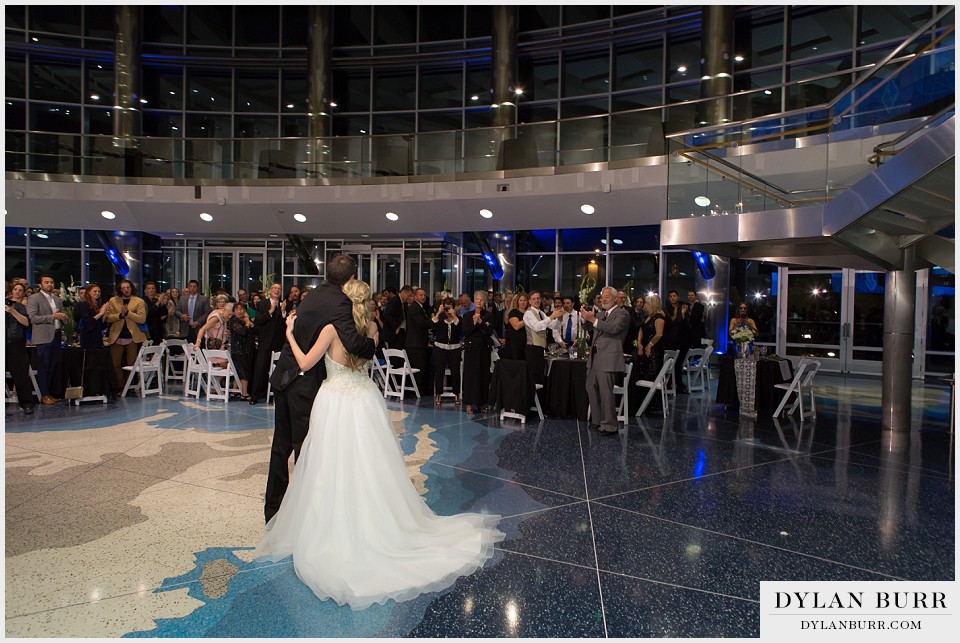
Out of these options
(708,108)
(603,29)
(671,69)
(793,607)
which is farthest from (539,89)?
(793,607)

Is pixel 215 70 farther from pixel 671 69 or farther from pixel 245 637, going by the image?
pixel 245 637

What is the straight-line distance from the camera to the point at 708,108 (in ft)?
36.4

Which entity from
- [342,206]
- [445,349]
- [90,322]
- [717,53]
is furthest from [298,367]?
[717,53]

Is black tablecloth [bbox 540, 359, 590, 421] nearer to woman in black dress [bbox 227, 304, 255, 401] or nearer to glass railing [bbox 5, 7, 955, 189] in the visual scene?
glass railing [bbox 5, 7, 955, 189]

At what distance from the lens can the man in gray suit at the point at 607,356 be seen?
7.14m

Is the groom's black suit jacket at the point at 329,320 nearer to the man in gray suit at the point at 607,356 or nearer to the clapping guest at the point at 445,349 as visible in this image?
the man in gray suit at the point at 607,356

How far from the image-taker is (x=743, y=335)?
8742 millimetres

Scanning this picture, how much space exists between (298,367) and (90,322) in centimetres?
637

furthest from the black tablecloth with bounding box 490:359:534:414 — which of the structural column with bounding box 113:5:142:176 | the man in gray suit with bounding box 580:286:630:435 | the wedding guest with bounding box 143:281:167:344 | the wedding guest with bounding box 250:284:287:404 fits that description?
the structural column with bounding box 113:5:142:176

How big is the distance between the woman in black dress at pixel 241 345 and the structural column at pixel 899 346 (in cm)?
854

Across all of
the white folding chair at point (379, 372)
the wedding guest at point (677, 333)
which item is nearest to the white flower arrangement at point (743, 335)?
the wedding guest at point (677, 333)

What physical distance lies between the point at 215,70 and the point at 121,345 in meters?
11.0

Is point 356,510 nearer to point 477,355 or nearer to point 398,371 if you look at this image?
point 477,355

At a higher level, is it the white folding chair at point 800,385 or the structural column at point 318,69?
the structural column at point 318,69
